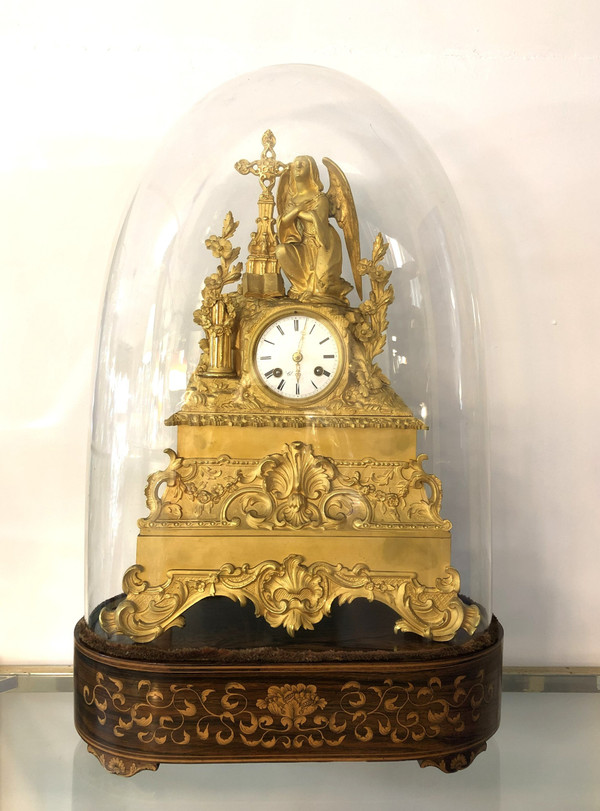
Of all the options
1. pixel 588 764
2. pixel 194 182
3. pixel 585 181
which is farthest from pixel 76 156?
pixel 588 764

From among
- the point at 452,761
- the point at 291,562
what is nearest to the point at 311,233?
the point at 291,562

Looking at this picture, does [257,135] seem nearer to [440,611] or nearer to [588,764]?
[440,611]

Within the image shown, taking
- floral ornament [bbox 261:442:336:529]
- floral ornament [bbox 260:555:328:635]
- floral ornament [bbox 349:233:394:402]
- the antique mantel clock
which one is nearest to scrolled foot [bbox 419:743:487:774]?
the antique mantel clock

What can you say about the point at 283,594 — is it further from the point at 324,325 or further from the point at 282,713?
the point at 324,325

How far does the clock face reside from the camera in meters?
1.42

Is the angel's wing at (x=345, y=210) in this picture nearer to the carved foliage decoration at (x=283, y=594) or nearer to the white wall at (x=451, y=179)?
the white wall at (x=451, y=179)

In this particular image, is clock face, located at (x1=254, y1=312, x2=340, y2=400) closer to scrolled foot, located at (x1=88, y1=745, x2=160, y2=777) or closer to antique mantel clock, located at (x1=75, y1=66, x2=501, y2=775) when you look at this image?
antique mantel clock, located at (x1=75, y1=66, x2=501, y2=775)

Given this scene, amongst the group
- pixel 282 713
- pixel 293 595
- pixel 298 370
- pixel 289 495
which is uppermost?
pixel 298 370

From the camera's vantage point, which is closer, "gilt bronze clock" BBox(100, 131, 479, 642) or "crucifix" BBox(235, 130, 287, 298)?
"gilt bronze clock" BBox(100, 131, 479, 642)

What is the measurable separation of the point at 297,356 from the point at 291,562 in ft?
1.20

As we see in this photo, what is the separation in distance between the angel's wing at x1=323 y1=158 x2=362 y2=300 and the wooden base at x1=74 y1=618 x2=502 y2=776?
0.71 metres

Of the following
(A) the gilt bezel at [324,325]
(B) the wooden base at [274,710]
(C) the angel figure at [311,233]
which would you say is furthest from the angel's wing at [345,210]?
(B) the wooden base at [274,710]

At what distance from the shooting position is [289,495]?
1375 millimetres

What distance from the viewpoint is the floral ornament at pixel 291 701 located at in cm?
128
